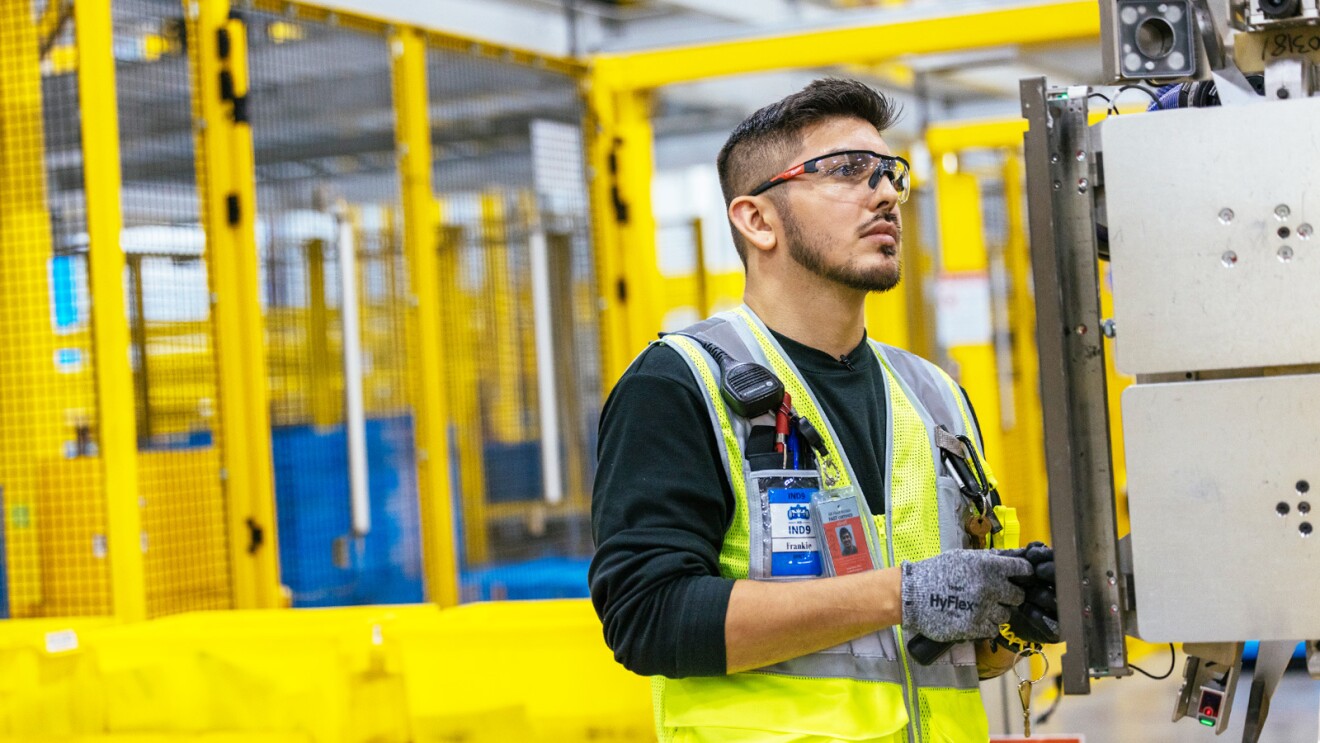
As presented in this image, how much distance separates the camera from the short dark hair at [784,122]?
2.74 meters

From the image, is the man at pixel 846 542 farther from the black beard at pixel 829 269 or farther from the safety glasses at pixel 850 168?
the safety glasses at pixel 850 168

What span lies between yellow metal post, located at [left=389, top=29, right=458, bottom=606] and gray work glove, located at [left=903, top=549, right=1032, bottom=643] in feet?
10.6

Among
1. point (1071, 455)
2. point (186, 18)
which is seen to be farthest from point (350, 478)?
point (1071, 455)

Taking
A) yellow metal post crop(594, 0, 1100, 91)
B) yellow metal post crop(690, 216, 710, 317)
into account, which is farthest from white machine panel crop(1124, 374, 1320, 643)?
yellow metal post crop(690, 216, 710, 317)

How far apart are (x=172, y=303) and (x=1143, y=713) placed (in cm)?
514

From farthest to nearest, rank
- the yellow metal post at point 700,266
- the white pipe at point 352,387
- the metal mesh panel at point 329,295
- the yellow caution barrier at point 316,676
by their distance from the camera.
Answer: the yellow metal post at point 700,266
the metal mesh panel at point 329,295
the white pipe at point 352,387
the yellow caution barrier at point 316,676

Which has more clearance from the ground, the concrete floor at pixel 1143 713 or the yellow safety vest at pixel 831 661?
the yellow safety vest at pixel 831 661

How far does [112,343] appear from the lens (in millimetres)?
4227

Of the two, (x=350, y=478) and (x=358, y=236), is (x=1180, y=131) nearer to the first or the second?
(x=350, y=478)

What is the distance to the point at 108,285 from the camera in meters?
4.22

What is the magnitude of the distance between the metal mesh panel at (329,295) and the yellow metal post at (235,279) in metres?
0.26

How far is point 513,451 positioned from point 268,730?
202cm

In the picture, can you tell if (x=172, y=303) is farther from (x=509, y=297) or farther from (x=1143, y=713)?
(x=1143, y=713)

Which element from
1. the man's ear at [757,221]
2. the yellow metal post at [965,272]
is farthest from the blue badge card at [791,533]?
the yellow metal post at [965,272]
